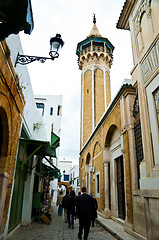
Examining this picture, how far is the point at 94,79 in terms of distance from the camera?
79.0ft

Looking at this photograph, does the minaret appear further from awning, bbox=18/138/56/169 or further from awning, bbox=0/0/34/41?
awning, bbox=0/0/34/41

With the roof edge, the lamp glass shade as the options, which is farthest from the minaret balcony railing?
the lamp glass shade

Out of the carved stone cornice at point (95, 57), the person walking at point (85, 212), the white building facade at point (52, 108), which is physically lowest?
the person walking at point (85, 212)

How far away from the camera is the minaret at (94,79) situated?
899 inches

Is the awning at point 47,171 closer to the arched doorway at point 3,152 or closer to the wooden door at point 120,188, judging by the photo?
the wooden door at point 120,188

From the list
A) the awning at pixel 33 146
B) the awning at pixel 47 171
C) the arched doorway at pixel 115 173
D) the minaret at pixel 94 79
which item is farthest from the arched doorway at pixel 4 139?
the minaret at pixel 94 79

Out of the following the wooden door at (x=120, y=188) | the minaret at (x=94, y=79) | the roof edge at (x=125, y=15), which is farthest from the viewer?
the minaret at (x=94, y=79)

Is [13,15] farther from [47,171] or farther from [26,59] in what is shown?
[47,171]

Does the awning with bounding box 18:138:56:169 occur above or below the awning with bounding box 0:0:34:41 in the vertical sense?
below

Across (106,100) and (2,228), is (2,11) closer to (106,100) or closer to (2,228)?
(2,228)

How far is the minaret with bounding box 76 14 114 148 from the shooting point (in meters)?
22.8

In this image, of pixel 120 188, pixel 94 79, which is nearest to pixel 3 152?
pixel 120 188

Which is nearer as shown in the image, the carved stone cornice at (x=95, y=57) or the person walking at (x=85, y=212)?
the person walking at (x=85, y=212)

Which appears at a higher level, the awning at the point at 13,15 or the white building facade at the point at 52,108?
the white building facade at the point at 52,108
